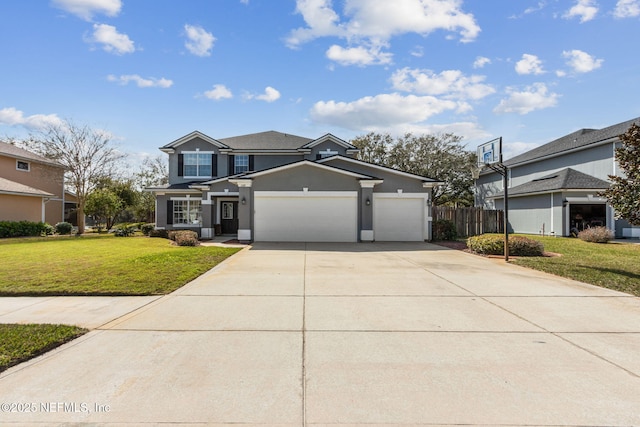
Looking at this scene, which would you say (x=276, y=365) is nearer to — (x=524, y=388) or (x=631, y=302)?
(x=524, y=388)

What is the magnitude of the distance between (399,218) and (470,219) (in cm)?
655

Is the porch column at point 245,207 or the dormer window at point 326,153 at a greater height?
the dormer window at point 326,153

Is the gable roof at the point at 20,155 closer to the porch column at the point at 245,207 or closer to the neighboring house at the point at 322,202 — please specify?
the neighboring house at the point at 322,202

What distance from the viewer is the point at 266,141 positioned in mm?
22047

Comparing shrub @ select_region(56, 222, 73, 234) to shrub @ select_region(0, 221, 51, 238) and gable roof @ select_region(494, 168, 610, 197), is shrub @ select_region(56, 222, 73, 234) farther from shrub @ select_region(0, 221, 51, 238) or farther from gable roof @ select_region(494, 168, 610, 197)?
gable roof @ select_region(494, 168, 610, 197)

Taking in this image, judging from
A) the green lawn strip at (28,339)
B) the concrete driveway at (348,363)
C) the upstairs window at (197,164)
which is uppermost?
the upstairs window at (197,164)

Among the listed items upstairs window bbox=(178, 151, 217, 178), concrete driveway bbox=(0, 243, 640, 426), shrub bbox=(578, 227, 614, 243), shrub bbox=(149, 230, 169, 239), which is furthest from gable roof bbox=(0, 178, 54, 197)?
shrub bbox=(578, 227, 614, 243)

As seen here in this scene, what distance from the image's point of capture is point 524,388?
3.02 metres

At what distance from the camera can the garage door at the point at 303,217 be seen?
51.0 feet

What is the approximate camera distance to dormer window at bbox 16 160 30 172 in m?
24.0

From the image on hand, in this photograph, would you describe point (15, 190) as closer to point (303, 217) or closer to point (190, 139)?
point (190, 139)

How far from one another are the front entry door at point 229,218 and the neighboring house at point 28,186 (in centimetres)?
1296

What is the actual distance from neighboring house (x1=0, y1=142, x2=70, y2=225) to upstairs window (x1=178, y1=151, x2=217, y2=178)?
10170 mm

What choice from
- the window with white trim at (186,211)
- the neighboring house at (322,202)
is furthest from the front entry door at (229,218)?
the window with white trim at (186,211)
